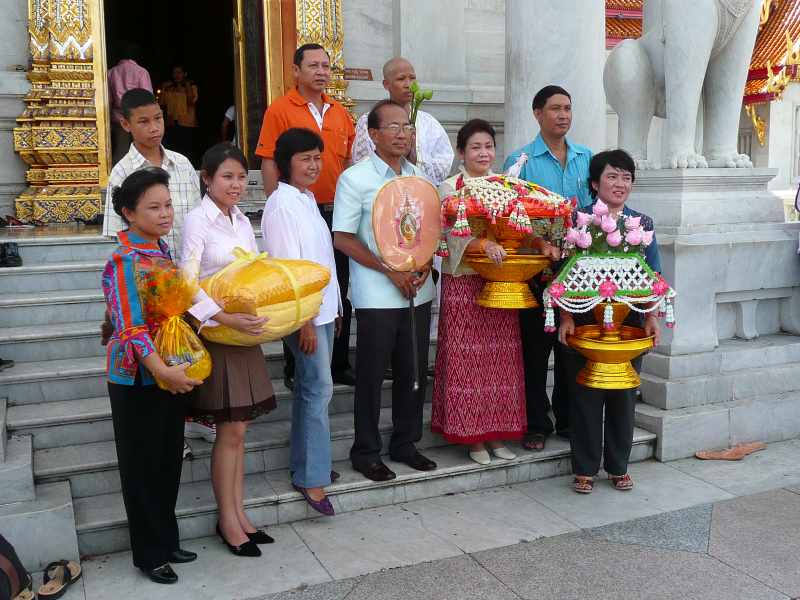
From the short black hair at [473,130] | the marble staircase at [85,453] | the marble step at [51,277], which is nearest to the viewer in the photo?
the marble staircase at [85,453]

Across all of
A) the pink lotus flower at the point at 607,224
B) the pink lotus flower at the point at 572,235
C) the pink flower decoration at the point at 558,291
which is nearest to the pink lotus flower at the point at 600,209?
the pink lotus flower at the point at 607,224

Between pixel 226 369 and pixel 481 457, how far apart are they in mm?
1544

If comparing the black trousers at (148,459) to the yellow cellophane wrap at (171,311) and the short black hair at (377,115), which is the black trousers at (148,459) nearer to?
the yellow cellophane wrap at (171,311)

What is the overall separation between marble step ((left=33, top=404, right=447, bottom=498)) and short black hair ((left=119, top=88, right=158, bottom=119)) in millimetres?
1593

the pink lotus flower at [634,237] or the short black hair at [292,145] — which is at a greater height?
the short black hair at [292,145]

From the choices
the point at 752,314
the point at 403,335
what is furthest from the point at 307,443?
the point at 752,314

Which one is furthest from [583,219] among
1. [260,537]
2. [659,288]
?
[260,537]

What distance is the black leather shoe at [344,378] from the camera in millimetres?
4668

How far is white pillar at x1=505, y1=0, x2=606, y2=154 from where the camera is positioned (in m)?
A: 6.02

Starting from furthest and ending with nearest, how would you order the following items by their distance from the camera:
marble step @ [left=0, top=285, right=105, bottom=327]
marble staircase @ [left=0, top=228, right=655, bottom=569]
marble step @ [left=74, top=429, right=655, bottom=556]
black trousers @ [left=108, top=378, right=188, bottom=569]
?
marble step @ [left=0, top=285, right=105, bottom=327], marble step @ [left=74, top=429, right=655, bottom=556], marble staircase @ [left=0, top=228, right=655, bottom=569], black trousers @ [left=108, top=378, right=188, bottom=569]

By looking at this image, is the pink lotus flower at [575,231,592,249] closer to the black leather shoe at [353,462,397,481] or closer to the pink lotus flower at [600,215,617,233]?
the pink lotus flower at [600,215,617,233]

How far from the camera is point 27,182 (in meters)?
7.17

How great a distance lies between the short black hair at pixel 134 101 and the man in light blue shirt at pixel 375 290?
936mm

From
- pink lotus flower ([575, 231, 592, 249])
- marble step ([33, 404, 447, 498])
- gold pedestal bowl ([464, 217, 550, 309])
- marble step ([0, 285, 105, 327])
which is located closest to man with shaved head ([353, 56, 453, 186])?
gold pedestal bowl ([464, 217, 550, 309])
